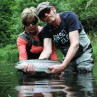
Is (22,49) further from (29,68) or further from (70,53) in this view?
(70,53)

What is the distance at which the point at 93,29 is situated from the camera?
2678 cm

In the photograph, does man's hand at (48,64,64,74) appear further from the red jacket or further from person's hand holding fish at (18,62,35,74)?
the red jacket

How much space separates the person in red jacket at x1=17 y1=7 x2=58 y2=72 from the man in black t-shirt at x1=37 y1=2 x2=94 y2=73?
28 cm

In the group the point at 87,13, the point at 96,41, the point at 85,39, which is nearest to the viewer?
the point at 85,39

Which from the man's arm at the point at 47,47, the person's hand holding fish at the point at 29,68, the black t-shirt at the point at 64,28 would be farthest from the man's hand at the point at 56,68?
the man's arm at the point at 47,47

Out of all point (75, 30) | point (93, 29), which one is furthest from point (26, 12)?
point (93, 29)

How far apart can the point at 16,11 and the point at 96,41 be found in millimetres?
5494

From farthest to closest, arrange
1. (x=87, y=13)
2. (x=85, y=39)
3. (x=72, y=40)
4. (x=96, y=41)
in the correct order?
(x=87, y=13)
(x=96, y=41)
(x=85, y=39)
(x=72, y=40)

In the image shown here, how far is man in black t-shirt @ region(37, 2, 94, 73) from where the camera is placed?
3.84 meters

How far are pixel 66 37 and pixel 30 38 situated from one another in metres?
0.90

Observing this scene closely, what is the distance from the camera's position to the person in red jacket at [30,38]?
15.1 feet

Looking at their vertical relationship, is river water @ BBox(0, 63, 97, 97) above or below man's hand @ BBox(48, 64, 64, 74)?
below

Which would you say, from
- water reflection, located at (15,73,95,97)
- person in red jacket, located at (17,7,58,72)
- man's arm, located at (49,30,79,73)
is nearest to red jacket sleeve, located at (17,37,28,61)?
person in red jacket, located at (17,7,58,72)

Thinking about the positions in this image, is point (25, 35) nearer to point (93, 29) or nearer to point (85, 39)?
point (85, 39)
